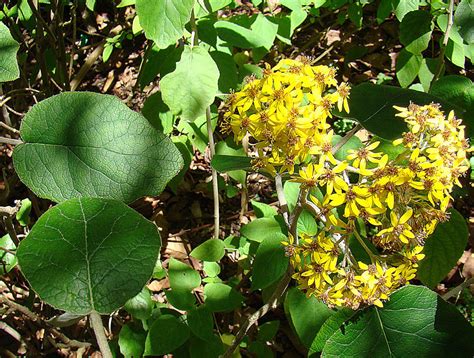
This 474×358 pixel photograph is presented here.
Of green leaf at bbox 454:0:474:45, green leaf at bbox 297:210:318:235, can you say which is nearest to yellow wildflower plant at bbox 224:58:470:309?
green leaf at bbox 297:210:318:235

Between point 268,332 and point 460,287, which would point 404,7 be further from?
point 268,332

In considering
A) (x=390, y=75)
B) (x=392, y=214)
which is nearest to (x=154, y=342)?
(x=392, y=214)

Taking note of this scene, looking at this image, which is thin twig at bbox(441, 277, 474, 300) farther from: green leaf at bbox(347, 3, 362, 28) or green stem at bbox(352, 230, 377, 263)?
green leaf at bbox(347, 3, 362, 28)

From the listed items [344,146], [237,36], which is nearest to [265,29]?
[237,36]

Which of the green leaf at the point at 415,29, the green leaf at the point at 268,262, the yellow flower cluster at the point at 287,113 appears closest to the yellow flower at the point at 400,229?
the yellow flower cluster at the point at 287,113

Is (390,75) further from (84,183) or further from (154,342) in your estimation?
(84,183)

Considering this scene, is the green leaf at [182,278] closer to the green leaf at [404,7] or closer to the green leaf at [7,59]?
the green leaf at [7,59]
